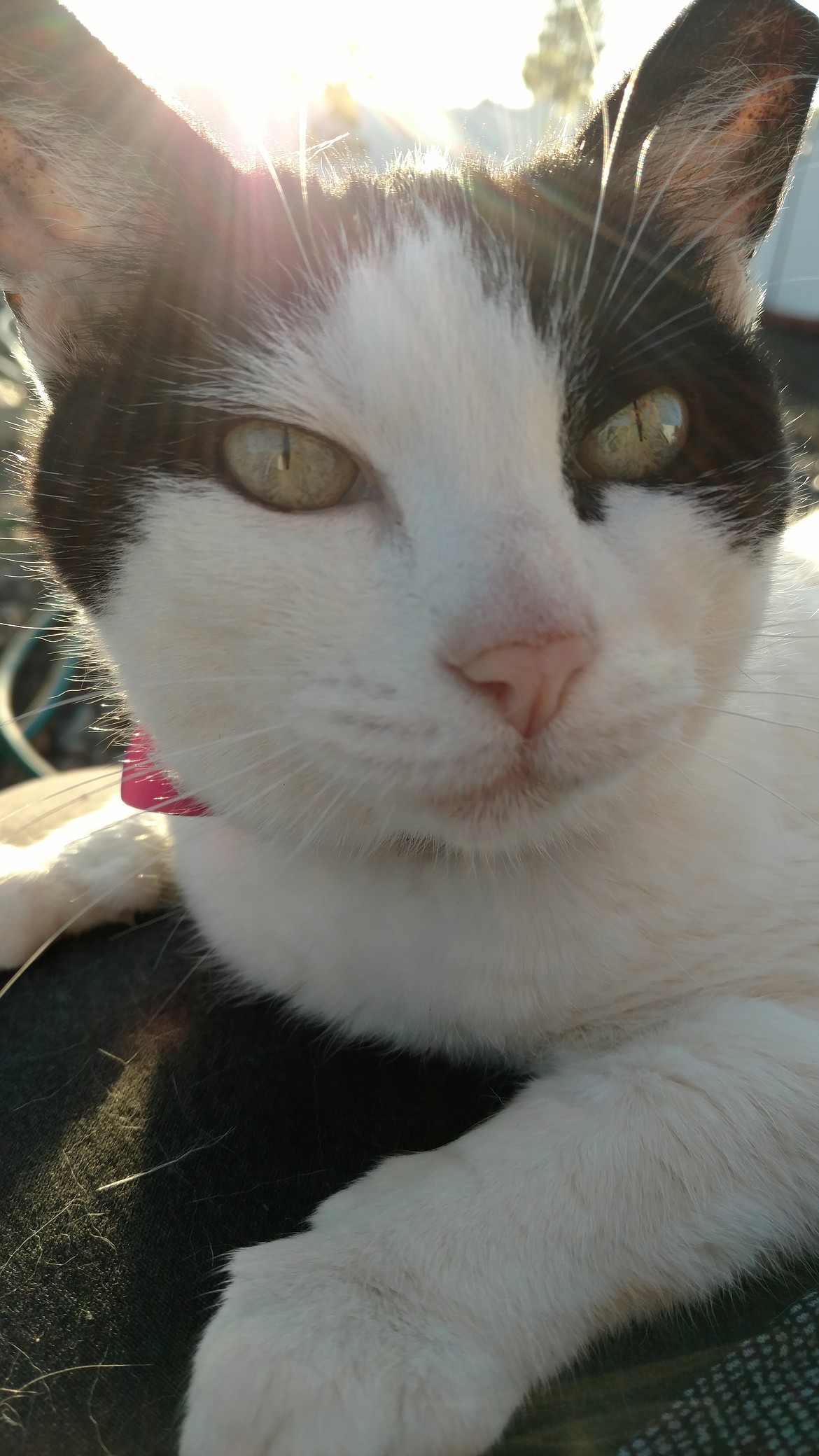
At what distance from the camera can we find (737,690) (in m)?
0.68

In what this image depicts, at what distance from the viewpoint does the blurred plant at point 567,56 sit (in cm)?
79

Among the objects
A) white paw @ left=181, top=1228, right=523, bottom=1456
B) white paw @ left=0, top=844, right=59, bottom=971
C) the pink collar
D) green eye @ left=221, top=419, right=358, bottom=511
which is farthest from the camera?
white paw @ left=0, top=844, right=59, bottom=971

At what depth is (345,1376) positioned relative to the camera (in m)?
0.48

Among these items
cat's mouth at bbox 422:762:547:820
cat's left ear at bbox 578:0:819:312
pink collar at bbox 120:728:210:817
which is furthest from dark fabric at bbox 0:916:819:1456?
cat's left ear at bbox 578:0:819:312

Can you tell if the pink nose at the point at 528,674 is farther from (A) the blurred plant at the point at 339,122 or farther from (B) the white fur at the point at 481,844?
(A) the blurred plant at the point at 339,122

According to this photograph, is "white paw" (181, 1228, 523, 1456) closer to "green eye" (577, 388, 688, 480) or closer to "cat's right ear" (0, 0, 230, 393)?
"green eye" (577, 388, 688, 480)

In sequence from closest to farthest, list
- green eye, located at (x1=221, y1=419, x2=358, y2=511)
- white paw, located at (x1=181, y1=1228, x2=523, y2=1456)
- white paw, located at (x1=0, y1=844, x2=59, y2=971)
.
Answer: white paw, located at (x1=181, y1=1228, x2=523, y2=1456) < green eye, located at (x1=221, y1=419, x2=358, y2=511) < white paw, located at (x1=0, y1=844, x2=59, y2=971)

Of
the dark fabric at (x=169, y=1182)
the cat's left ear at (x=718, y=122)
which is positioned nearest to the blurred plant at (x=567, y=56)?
the cat's left ear at (x=718, y=122)

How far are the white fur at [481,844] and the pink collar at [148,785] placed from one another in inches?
2.4

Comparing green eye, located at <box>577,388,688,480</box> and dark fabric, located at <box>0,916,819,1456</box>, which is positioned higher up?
green eye, located at <box>577,388,688,480</box>

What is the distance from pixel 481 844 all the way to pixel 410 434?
26 centimetres

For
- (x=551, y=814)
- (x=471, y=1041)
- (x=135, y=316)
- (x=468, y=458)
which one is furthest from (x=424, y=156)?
(x=471, y=1041)

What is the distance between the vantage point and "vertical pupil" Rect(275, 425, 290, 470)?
1.97ft

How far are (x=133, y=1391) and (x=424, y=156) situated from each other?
3.22ft
